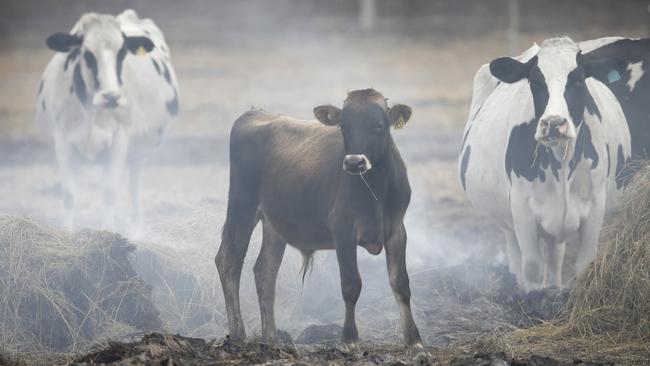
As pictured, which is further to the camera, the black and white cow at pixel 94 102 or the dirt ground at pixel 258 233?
the black and white cow at pixel 94 102

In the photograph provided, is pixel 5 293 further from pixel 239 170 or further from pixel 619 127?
pixel 619 127

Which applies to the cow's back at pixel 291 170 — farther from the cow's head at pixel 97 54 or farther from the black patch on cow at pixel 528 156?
the cow's head at pixel 97 54

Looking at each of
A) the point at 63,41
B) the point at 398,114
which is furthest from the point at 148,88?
the point at 398,114

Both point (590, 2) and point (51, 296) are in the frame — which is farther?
point (590, 2)

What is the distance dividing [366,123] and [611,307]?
2.31m

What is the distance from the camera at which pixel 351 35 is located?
30703 millimetres

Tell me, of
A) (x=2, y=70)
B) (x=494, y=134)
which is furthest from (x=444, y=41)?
(x=494, y=134)

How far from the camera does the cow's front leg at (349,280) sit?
27.8 feet

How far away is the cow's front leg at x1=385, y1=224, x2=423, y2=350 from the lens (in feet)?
27.9

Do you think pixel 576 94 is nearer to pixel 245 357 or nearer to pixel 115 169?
pixel 245 357

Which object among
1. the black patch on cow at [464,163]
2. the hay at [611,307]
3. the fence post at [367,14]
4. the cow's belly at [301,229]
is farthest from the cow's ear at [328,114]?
the fence post at [367,14]

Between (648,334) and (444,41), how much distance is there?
21.1 m

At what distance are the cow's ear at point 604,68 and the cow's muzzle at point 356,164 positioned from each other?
3.19m

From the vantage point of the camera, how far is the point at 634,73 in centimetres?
1250
